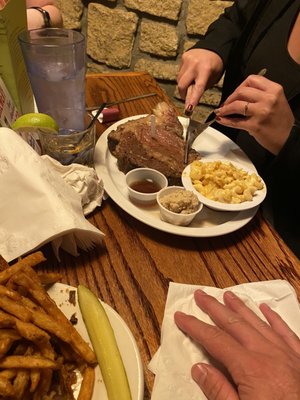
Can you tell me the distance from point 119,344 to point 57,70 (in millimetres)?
961

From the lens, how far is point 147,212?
123 cm

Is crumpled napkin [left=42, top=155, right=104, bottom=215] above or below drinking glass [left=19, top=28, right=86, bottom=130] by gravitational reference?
below

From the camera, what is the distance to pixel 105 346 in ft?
2.33

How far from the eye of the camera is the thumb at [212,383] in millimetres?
714

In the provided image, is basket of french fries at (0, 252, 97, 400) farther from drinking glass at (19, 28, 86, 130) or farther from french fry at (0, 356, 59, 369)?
drinking glass at (19, 28, 86, 130)

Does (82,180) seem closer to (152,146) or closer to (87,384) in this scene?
(152,146)

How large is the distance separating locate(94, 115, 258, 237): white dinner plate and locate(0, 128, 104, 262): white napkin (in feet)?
0.67

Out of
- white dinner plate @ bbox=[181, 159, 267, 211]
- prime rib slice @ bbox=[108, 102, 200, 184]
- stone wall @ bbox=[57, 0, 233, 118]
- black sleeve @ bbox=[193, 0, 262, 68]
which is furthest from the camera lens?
stone wall @ bbox=[57, 0, 233, 118]

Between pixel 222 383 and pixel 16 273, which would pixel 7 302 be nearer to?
pixel 16 273

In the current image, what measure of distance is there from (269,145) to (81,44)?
78 cm

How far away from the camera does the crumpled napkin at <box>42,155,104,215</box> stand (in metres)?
1.12

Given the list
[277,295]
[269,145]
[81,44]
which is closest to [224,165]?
[269,145]

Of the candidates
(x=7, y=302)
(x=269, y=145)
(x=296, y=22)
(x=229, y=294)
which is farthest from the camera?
(x=296, y=22)

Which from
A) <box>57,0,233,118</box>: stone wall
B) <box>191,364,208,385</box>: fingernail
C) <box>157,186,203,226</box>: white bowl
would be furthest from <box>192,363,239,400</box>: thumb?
<box>57,0,233,118</box>: stone wall
